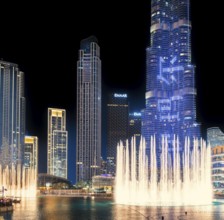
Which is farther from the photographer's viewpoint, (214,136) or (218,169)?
(214,136)

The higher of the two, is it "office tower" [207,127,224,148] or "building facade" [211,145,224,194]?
"office tower" [207,127,224,148]

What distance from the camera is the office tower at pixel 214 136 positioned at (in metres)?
170

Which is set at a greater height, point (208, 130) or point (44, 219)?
point (208, 130)

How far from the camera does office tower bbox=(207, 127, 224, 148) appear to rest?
17038 cm

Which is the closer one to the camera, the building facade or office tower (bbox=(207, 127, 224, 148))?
the building facade

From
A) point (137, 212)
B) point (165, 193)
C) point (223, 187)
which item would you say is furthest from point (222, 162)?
point (137, 212)

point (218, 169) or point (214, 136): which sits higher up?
point (214, 136)

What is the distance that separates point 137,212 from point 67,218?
8714mm

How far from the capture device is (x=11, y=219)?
49594 millimetres

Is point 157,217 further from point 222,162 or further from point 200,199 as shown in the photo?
point 222,162

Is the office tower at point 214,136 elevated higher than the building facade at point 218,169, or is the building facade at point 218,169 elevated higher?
the office tower at point 214,136

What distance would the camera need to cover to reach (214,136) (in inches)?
6841

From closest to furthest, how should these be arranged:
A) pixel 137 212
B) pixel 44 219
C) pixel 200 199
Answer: pixel 44 219 → pixel 137 212 → pixel 200 199

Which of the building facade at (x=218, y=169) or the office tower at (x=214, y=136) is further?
the office tower at (x=214, y=136)
